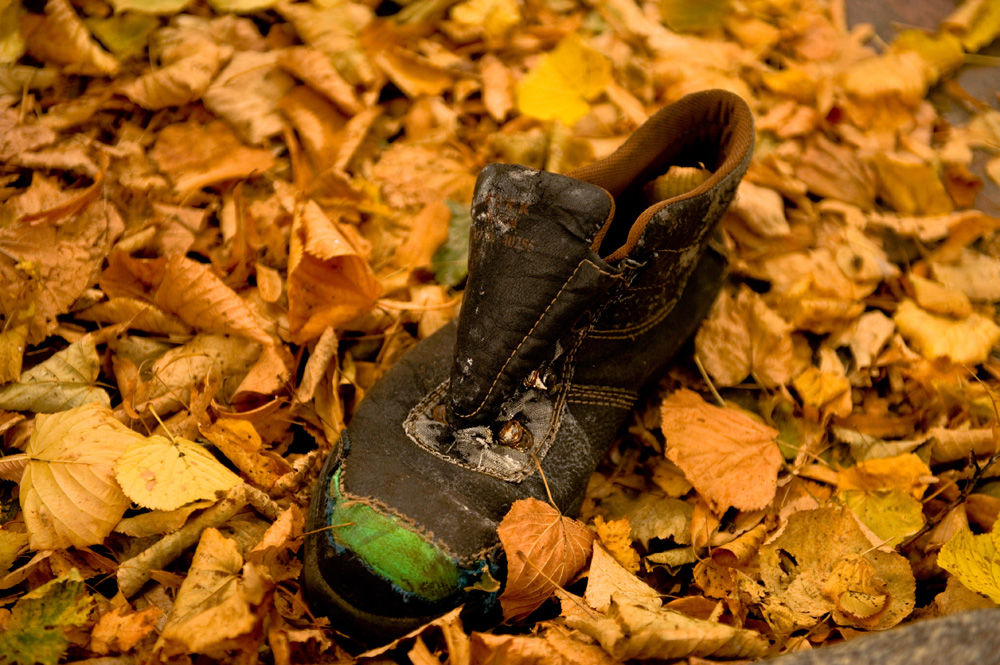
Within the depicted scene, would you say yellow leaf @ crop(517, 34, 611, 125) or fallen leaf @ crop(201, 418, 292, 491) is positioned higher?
yellow leaf @ crop(517, 34, 611, 125)

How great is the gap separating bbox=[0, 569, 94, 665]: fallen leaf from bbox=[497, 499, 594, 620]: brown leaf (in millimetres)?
588

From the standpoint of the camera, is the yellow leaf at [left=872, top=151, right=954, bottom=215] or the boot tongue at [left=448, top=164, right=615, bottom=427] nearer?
the boot tongue at [left=448, top=164, right=615, bottom=427]

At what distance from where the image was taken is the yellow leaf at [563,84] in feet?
5.64

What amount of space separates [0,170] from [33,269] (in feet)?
1.10

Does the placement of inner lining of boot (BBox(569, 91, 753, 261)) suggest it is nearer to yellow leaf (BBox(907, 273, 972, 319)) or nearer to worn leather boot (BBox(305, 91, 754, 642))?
worn leather boot (BBox(305, 91, 754, 642))

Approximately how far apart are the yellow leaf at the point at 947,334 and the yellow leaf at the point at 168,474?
4.55 ft

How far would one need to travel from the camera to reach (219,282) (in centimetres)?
121

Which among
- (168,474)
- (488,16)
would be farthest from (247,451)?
(488,16)

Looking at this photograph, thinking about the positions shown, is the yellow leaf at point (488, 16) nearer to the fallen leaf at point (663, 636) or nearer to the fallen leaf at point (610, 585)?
the fallen leaf at point (610, 585)

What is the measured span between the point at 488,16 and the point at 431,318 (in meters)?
1.01

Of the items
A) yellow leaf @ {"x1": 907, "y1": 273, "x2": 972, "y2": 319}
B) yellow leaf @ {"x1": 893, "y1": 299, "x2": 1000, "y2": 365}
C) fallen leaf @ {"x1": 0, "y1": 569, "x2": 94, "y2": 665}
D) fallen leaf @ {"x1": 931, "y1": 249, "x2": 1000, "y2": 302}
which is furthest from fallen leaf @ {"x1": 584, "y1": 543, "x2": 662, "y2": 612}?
fallen leaf @ {"x1": 931, "y1": 249, "x2": 1000, "y2": 302}

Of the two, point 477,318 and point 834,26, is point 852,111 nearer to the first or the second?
point 834,26

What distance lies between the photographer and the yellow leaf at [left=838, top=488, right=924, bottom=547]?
3.76 feet

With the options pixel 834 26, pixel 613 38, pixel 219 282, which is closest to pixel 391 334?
pixel 219 282
